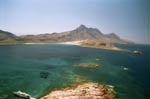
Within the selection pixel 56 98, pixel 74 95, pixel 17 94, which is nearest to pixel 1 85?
pixel 17 94

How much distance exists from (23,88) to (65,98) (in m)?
18.2

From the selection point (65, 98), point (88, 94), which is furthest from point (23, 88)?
point (88, 94)

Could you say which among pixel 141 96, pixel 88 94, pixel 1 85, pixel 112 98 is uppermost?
pixel 1 85

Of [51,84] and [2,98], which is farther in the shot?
[51,84]

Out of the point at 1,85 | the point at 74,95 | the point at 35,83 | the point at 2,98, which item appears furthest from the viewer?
the point at 35,83

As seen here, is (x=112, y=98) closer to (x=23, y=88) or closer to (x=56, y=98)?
(x=56, y=98)

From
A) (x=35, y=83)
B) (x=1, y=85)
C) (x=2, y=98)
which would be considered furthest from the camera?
(x=35, y=83)

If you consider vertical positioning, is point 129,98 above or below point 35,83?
below

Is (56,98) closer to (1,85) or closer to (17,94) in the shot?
(17,94)

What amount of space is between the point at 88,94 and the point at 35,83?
2434cm

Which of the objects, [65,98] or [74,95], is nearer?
[65,98]

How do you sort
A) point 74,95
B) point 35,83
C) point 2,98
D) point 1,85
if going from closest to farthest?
point 2,98
point 74,95
point 1,85
point 35,83

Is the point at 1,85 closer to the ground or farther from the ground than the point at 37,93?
farther from the ground

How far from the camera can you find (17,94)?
27172 millimetres
